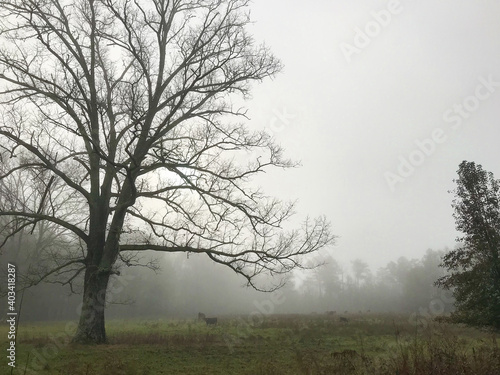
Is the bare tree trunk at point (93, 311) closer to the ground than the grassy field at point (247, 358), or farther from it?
farther from it

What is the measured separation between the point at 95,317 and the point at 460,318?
64.8ft

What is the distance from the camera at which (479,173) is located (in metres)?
Answer: 22.2

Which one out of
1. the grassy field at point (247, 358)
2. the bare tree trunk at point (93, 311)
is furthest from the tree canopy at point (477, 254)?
the bare tree trunk at point (93, 311)

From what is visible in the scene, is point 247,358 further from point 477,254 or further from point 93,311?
point 477,254

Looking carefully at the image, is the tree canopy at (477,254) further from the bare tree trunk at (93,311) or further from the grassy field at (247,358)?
the bare tree trunk at (93,311)

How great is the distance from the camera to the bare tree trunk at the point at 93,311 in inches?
398

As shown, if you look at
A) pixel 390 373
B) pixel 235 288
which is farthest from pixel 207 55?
pixel 235 288

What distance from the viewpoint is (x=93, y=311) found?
10.4m

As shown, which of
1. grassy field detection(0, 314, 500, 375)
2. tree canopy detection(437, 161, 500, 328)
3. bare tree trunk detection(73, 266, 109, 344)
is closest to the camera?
grassy field detection(0, 314, 500, 375)

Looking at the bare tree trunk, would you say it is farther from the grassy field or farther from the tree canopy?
the tree canopy

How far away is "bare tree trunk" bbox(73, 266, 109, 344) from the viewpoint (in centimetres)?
1011

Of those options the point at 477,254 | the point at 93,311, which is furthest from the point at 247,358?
the point at 477,254

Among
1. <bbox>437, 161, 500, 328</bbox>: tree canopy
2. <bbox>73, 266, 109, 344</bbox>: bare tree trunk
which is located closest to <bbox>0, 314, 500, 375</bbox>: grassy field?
<bbox>73, 266, 109, 344</bbox>: bare tree trunk

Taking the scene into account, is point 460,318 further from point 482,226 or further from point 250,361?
point 250,361
